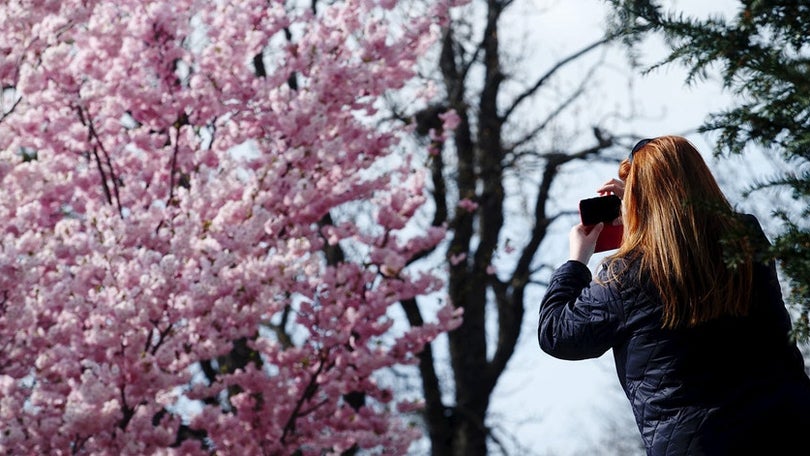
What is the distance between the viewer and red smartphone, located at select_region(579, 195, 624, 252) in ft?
8.28

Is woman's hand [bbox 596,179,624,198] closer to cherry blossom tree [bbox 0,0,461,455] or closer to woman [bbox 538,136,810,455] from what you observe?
woman [bbox 538,136,810,455]

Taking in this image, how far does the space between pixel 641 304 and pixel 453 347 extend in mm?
8415

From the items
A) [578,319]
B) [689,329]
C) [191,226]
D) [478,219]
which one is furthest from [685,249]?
[478,219]

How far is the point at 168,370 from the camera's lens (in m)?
5.78

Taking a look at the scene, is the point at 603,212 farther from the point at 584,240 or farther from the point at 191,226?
the point at 191,226

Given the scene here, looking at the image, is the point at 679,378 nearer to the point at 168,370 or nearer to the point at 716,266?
the point at 716,266

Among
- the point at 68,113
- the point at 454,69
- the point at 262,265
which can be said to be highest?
the point at 454,69

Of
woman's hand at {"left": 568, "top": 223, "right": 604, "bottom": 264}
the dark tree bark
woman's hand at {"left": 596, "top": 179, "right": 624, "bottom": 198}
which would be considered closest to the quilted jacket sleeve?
woman's hand at {"left": 568, "top": 223, "right": 604, "bottom": 264}

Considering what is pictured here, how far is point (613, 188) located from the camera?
2.58m

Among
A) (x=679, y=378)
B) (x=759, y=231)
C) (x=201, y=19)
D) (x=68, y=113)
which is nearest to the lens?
(x=759, y=231)

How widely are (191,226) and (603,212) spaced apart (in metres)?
3.54

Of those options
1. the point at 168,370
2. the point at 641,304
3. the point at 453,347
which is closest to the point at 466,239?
the point at 453,347

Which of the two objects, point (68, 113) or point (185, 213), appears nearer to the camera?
point (185, 213)

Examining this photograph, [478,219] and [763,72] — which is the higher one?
[478,219]
